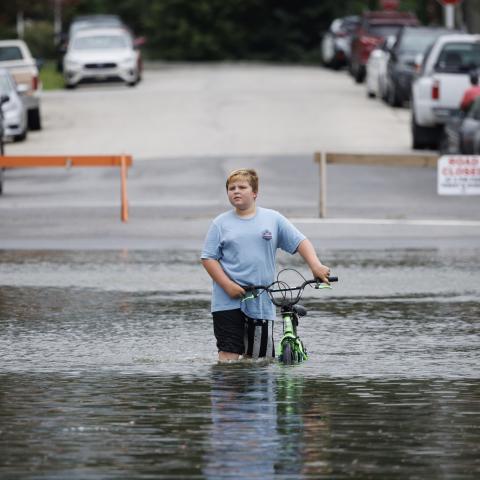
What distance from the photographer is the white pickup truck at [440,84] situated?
3288cm

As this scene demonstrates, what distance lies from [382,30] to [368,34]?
1.03 m

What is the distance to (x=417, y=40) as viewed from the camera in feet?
138

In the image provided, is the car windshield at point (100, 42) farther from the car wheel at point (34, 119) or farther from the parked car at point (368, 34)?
the car wheel at point (34, 119)

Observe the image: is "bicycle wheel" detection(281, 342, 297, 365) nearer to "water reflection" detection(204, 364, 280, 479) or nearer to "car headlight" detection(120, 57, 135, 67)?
"water reflection" detection(204, 364, 280, 479)

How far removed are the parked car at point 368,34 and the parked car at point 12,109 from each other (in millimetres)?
15578

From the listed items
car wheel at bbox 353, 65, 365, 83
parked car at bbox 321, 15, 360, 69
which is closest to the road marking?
car wheel at bbox 353, 65, 365, 83

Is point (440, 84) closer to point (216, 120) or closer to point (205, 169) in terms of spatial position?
point (205, 169)

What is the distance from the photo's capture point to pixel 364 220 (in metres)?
23.9

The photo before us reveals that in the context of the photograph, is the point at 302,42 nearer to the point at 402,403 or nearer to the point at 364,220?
the point at 364,220

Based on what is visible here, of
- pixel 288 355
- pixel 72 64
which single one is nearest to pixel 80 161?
pixel 288 355

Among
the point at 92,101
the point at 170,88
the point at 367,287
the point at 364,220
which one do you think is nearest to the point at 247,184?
the point at 367,287

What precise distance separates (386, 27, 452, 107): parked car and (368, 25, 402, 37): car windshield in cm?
825

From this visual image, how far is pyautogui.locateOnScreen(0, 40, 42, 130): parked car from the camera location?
39.8 metres

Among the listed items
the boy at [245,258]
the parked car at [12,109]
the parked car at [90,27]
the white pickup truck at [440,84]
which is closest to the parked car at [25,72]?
the parked car at [12,109]
